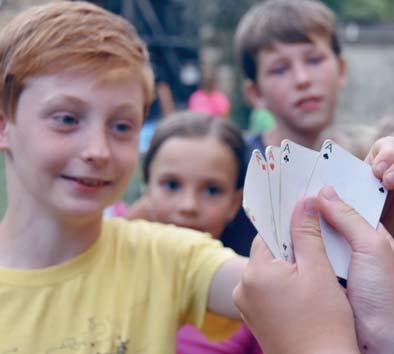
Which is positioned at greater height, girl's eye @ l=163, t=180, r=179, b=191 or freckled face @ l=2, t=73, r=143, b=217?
freckled face @ l=2, t=73, r=143, b=217

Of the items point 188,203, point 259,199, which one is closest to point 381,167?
point 259,199

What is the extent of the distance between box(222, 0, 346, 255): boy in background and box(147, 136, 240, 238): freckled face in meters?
0.10

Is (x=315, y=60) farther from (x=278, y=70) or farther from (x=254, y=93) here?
(x=254, y=93)

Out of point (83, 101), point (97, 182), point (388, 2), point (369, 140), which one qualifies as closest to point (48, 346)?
point (97, 182)

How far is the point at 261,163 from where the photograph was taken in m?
0.98

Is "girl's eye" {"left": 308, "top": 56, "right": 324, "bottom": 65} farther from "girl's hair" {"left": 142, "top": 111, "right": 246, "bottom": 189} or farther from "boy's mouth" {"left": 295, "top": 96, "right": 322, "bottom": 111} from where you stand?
"girl's hair" {"left": 142, "top": 111, "right": 246, "bottom": 189}

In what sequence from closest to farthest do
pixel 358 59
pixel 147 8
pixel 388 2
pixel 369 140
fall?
pixel 369 140 → pixel 147 8 → pixel 358 59 → pixel 388 2

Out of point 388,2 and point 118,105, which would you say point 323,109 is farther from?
point 388,2

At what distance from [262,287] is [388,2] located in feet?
53.7

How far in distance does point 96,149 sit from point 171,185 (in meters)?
0.84

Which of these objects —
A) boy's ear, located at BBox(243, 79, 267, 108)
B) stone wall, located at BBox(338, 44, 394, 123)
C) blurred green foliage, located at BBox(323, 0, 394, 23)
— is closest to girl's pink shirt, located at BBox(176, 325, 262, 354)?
boy's ear, located at BBox(243, 79, 267, 108)

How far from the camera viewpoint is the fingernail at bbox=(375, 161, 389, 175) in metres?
1.06

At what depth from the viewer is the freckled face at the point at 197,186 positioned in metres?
2.10

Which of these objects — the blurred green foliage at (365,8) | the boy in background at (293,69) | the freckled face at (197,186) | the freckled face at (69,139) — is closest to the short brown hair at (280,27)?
the boy in background at (293,69)
